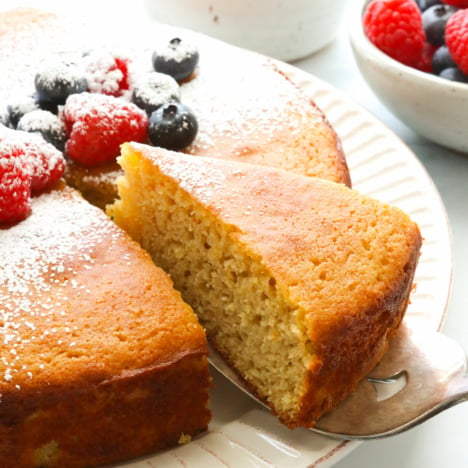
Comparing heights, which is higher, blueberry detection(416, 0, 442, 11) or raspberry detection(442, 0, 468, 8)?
raspberry detection(442, 0, 468, 8)

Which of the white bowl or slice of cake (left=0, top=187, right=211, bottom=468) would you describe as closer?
slice of cake (left=0, top=187, right=211, bottom=468)

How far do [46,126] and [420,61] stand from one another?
134 cm

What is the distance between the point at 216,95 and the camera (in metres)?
2.37

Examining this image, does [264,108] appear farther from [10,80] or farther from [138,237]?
[10,80]

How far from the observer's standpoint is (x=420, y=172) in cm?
234

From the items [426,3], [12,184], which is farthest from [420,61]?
[12,184]

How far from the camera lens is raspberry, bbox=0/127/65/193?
1919 mm

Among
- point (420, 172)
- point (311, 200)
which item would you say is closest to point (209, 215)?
point (311, 200)

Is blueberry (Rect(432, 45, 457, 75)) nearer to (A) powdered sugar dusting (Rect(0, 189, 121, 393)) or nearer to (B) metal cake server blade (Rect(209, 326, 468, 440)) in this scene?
(B) metal cake server blade (Rect(209, 326, 468, 440))

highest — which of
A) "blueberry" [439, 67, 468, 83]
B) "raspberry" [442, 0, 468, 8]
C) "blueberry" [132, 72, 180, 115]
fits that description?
"raspberry" [442, 0, 468, 8]

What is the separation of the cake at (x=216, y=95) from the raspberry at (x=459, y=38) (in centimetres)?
51

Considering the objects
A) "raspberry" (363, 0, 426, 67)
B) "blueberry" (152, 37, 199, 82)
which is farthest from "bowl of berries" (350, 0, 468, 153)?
"blueberry" (152, 37, 199, 82)

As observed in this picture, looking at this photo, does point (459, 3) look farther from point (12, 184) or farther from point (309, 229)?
point (12, 184)

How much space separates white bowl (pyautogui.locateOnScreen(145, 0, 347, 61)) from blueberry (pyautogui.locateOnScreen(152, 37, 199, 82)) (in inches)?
26.4
